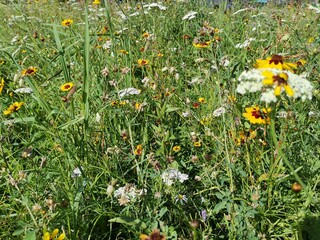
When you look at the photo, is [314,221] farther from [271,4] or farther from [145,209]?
[271,4]

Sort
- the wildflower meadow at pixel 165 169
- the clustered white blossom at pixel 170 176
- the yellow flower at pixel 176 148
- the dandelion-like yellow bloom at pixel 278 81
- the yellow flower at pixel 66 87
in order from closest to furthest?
the dandelion-like yellow bloom at pixel 278 81 → the wildflower meadow at pixel 165 169 → the clustered white blossom at pixel 170 176 → the yellow flower at pixel 66 87 → the yellow flower at pixel 176 148

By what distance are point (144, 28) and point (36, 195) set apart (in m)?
2.09

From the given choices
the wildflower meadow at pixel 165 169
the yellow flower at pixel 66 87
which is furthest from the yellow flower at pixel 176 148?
the yellow flower at pixel 66 87

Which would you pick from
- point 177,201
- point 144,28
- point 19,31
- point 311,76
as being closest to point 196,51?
point 144,28

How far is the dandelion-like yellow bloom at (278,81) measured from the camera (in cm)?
82

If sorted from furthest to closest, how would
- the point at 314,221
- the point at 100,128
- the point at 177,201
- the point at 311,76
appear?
1. the point at 311,76
2. the point at 100,128
3. the point at 177,201
4. the point at 314,221

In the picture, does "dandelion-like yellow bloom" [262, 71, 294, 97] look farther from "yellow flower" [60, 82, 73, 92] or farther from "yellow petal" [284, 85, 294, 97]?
"yellow flower" [60, 82, 73, 92]

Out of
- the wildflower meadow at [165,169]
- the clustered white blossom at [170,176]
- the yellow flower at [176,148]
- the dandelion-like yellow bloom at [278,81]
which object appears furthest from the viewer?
the yellow flower at [176,148]

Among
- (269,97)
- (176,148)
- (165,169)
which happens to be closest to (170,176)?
(165,169)

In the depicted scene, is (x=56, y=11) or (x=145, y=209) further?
(x=56, y=11)

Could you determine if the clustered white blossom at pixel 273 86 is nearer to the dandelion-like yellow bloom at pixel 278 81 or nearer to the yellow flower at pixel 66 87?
the dandelion-like yellow bloom at pixel 278 81

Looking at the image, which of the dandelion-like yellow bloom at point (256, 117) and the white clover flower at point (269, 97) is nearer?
the white clover flower at point (269, 97)

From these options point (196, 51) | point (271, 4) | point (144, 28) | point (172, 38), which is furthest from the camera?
point (271, 4)

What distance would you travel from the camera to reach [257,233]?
3.89 feet
